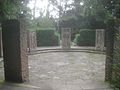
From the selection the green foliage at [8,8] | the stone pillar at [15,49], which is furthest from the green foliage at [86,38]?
the stone pillar at [15,49]

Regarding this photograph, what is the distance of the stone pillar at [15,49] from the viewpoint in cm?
780

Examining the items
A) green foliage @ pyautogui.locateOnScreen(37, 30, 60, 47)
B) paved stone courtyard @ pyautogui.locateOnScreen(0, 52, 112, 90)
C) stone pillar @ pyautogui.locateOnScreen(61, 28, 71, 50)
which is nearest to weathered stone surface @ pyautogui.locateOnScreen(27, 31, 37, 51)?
stone pillar @ pyautogui.locateOnScreen(61, 28, 71, 50)

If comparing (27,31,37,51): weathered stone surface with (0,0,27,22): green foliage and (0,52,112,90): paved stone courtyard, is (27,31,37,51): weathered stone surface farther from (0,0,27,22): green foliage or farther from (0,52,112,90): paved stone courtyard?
(0,0,27,22): green foliage

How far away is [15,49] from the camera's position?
7.91 meters

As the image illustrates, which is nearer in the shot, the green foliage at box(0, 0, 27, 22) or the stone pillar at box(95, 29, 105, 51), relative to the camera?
the green foliage at box(0, 0, 27, 22)

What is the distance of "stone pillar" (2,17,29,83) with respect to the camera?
25.6 ft

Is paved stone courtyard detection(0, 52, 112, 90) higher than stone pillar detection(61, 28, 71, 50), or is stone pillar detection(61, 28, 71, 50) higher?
stone pillar detection(61, 28, 71, 50)

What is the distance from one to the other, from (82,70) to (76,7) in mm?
17700

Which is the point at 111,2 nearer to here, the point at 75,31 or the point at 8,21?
the point at 8,21

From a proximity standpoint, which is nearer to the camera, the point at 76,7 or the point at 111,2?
the point at 111,2

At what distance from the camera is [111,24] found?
8008 mm

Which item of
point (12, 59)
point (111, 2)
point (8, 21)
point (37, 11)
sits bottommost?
point (12, 59)

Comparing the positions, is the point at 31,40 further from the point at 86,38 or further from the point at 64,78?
the point at 64,78

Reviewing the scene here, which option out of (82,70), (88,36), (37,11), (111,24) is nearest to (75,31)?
(88,36)
